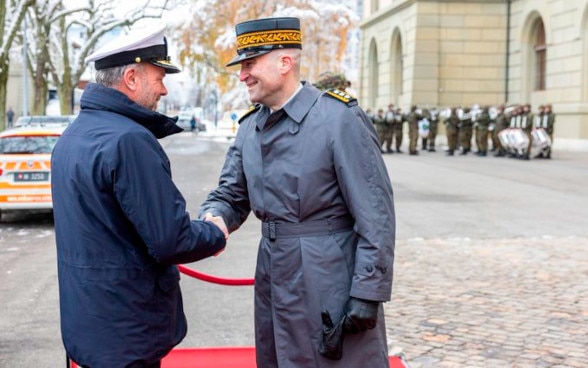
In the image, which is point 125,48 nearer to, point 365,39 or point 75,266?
point 75,266

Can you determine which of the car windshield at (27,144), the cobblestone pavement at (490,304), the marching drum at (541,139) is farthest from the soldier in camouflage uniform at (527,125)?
the car windshield at (27,144)

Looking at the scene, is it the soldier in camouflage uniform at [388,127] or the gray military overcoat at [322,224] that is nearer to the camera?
the gray military overcoat at [322,224]

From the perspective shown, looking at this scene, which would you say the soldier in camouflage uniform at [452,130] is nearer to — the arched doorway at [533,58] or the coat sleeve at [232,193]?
the arched doorway at [533,58]

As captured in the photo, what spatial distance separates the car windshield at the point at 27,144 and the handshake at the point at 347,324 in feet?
35.3

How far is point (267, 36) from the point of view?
349 centimetres

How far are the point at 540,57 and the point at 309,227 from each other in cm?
3524

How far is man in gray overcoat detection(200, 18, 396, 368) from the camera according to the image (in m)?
3.30

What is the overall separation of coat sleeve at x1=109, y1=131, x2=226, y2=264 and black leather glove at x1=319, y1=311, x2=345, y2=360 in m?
0.62

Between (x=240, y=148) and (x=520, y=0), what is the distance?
118 ft

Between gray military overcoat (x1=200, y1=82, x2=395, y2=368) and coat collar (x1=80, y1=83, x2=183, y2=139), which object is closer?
coat collar (x1=80, y1=83, x2=183, y2=139)

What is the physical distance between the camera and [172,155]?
104 ft

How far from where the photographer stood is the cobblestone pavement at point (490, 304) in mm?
5867

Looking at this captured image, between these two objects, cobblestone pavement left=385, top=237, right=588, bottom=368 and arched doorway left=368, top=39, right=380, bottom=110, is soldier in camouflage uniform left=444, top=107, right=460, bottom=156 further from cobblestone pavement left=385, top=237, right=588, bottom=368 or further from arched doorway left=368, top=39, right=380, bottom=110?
cobblestone pavement left=385, top=237, right=588, bottom=368

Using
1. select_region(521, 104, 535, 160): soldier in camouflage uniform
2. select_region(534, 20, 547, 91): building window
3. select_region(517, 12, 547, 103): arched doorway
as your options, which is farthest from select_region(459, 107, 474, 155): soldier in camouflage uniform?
select_region(534, 20, 547, 91): building window
